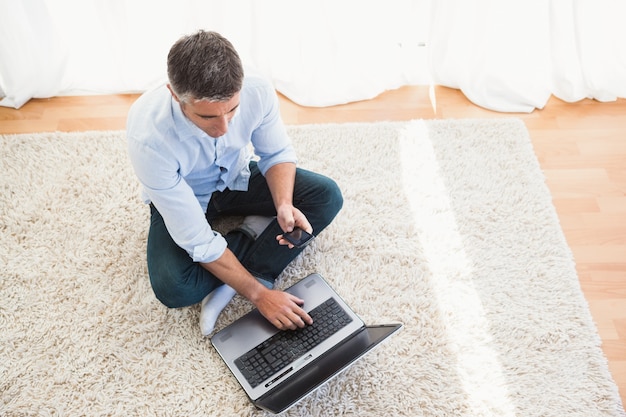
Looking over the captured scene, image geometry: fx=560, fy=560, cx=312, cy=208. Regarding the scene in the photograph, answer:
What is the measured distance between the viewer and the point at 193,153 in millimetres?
1396

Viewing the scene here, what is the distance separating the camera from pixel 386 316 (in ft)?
5.56

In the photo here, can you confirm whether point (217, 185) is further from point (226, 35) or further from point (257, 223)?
point (226, 35)

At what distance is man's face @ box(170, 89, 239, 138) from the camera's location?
46.1 inches

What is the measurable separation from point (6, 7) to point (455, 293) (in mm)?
1783

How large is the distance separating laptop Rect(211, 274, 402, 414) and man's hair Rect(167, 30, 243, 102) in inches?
28.0

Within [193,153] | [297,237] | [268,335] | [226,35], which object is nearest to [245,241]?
[297,237]

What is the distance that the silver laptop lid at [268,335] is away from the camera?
1.49m

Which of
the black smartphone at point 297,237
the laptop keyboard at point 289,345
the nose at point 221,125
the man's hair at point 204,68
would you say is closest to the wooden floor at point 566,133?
the black smartphone at point 297,237

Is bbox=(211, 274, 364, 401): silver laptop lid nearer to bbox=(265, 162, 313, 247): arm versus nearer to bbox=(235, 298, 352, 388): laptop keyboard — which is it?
bbox=(235, 298, 352, 388): laptop keyboard

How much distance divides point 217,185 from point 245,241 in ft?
0.67

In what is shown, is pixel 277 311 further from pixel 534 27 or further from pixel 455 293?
pixel 534 27

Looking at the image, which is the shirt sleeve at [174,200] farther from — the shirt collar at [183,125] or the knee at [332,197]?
the knee at [332,197]

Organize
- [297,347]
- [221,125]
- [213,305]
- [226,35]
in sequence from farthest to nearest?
[226,35]
[213,305]
[297,347]
[221,125]

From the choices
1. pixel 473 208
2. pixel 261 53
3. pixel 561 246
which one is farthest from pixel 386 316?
pixel 261 53
